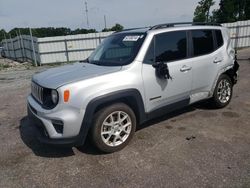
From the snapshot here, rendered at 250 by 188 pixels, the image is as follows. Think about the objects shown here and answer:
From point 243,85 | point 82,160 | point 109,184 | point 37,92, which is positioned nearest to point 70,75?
point 37,92

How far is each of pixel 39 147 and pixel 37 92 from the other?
0.96m

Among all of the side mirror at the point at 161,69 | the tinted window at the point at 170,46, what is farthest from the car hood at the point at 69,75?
the tinted window at the point at 170,46

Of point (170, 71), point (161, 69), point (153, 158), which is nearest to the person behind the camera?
point (153, 158)

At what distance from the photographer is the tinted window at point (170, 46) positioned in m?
4.00

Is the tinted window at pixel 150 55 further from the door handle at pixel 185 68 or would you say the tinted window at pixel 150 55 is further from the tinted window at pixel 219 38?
the tinted window at pixel 219 38

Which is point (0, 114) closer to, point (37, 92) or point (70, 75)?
point (37, 92)

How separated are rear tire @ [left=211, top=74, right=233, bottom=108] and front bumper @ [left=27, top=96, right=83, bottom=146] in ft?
10.2

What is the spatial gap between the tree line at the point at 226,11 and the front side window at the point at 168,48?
146 ft

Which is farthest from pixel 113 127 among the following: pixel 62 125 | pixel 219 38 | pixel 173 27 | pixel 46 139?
pixel 219 38

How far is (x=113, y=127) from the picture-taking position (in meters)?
3.64

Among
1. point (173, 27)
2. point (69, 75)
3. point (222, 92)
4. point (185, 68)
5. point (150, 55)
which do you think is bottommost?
point (222, 92)

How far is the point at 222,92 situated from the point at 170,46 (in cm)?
188

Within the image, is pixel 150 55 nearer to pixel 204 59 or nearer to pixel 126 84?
pixel 126 84

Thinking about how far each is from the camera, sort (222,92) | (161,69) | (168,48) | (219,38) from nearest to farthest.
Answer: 1. (161,69)
2. (168,48)
3. (219,38)
4. (222,92)
